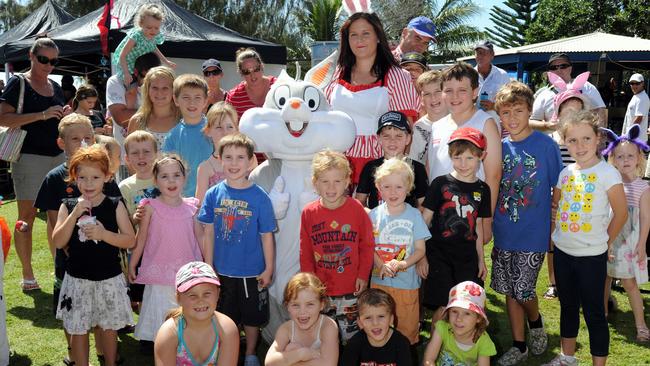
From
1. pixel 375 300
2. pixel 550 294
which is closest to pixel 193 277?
pixel 375 300

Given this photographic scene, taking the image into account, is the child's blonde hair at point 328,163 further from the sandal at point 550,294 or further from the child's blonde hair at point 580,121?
the sandal at point 550,294

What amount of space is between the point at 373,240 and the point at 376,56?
1.40 metres

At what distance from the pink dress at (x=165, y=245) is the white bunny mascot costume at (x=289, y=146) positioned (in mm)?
556

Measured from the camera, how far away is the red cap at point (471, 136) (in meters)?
3.36

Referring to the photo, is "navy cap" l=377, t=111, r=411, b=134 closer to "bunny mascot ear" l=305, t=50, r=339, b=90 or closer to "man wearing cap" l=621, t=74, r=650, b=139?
"bunny mascot ear" l=305, t=50, r=339, b=90

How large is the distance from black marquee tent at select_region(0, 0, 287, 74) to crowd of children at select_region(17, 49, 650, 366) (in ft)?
24.5

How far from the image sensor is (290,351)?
3.16 meters

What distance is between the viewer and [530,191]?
12.0 ft

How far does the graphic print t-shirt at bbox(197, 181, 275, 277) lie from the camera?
3.45 m

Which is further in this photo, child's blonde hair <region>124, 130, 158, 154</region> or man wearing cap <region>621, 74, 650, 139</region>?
man wearing cap <region>621, 74, 650, 139</region>

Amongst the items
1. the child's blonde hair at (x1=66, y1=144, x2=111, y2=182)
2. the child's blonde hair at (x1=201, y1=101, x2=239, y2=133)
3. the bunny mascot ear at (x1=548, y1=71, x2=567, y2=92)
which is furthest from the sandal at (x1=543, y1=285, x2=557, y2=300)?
the child's blonde hair at (x1=66, y1=144, x2=111, y2=182)

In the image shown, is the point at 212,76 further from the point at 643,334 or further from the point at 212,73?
the point at 643,334

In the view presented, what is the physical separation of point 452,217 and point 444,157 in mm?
452

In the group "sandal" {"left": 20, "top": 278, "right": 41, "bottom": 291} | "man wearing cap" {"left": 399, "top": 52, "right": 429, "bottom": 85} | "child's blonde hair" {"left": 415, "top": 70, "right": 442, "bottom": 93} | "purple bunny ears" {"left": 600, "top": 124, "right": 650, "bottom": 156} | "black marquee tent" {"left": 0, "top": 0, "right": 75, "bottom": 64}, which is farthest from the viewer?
"black marquee tent" {"left": 0, "top": 0, "right": 75, "bottom": 64}
